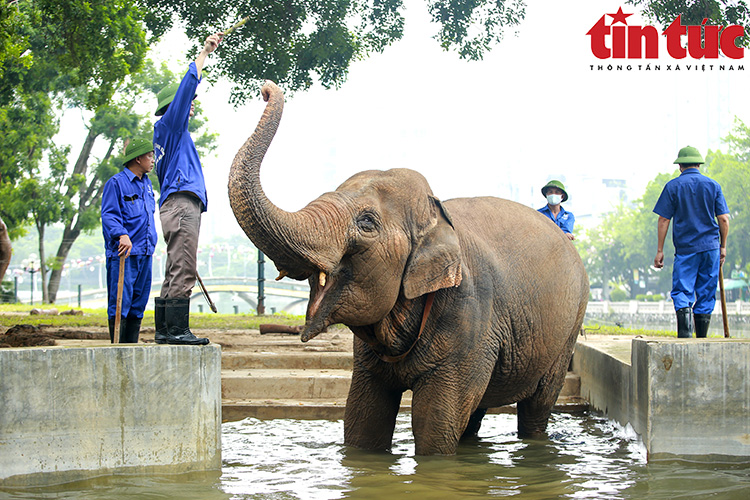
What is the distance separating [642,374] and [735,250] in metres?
59.0

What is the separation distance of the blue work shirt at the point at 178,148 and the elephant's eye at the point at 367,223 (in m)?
1.13

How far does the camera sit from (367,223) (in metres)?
5.20

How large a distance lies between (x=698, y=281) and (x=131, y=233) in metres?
4.74

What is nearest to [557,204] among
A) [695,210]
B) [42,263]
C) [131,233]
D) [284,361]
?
[695,210]

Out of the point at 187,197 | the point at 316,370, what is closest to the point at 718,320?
the point at 316,370

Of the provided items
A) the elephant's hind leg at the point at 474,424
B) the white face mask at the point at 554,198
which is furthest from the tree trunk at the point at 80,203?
the elephant's hind leg at the point at 474,424

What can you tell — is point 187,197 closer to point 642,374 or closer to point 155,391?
point 155,391

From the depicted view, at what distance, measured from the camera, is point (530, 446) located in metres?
6.71

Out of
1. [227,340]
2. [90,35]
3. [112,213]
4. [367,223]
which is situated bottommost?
[227,340]

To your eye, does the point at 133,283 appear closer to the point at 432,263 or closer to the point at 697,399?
the point at 432,263

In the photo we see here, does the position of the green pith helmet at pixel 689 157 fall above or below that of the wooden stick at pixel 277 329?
above

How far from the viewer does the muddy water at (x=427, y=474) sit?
4.90m

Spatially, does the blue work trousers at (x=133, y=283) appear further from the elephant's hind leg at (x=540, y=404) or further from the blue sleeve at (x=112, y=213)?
the elephant's hind leg at (x=540, y=404)

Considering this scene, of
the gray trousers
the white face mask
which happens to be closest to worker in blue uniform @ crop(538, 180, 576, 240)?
the white face mask
